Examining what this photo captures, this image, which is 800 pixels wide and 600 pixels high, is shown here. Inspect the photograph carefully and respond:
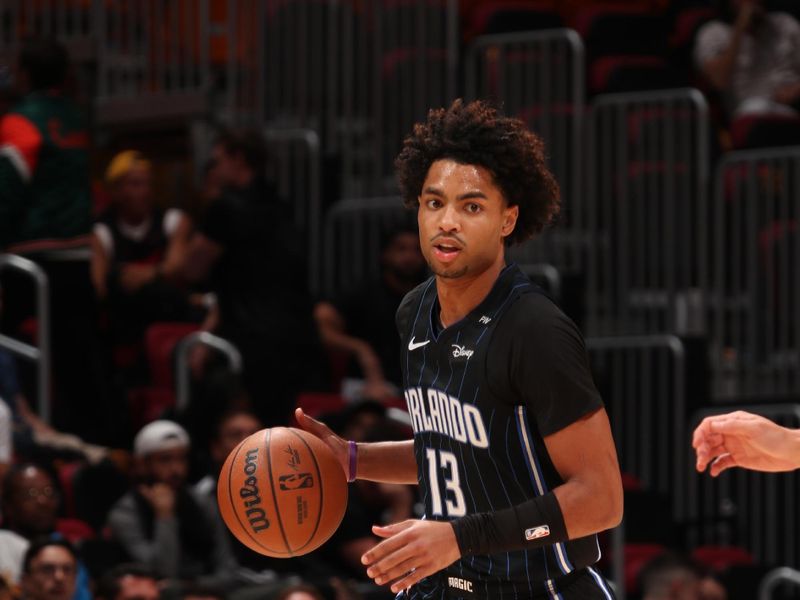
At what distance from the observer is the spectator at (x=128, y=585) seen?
793 cm

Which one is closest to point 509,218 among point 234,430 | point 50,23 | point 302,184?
point 234,430

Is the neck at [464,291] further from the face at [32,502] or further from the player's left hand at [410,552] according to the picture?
the face at [32,502]

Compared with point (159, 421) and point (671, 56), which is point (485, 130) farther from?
point (671, 56)

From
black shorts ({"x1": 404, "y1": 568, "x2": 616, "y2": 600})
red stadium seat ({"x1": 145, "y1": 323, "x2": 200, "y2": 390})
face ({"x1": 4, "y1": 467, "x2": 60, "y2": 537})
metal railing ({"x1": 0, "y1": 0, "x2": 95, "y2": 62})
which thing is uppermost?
metal railing ({"x1": 0, "y1": 0, "x2": 95, "y2": 62})

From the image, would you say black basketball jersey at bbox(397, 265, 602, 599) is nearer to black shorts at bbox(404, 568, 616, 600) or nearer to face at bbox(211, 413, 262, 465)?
black shorts at bbox(404, 568, 616, 600)

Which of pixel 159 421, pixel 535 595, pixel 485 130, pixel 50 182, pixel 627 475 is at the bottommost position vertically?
pixel 627 475

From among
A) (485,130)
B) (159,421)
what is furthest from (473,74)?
(485,130)

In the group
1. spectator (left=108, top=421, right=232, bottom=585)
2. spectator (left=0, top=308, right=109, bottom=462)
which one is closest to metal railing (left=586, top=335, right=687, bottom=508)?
spectator (left=108, top=421, right=232, bottom=585)

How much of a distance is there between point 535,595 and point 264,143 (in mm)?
5960

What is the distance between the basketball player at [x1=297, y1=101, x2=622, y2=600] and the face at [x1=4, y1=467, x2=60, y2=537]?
3.67m

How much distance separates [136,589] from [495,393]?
3.78 m

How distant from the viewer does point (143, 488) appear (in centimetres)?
891

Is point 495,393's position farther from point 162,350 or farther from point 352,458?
point 162,350

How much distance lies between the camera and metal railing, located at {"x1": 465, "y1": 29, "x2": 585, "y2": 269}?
37.1 feet
